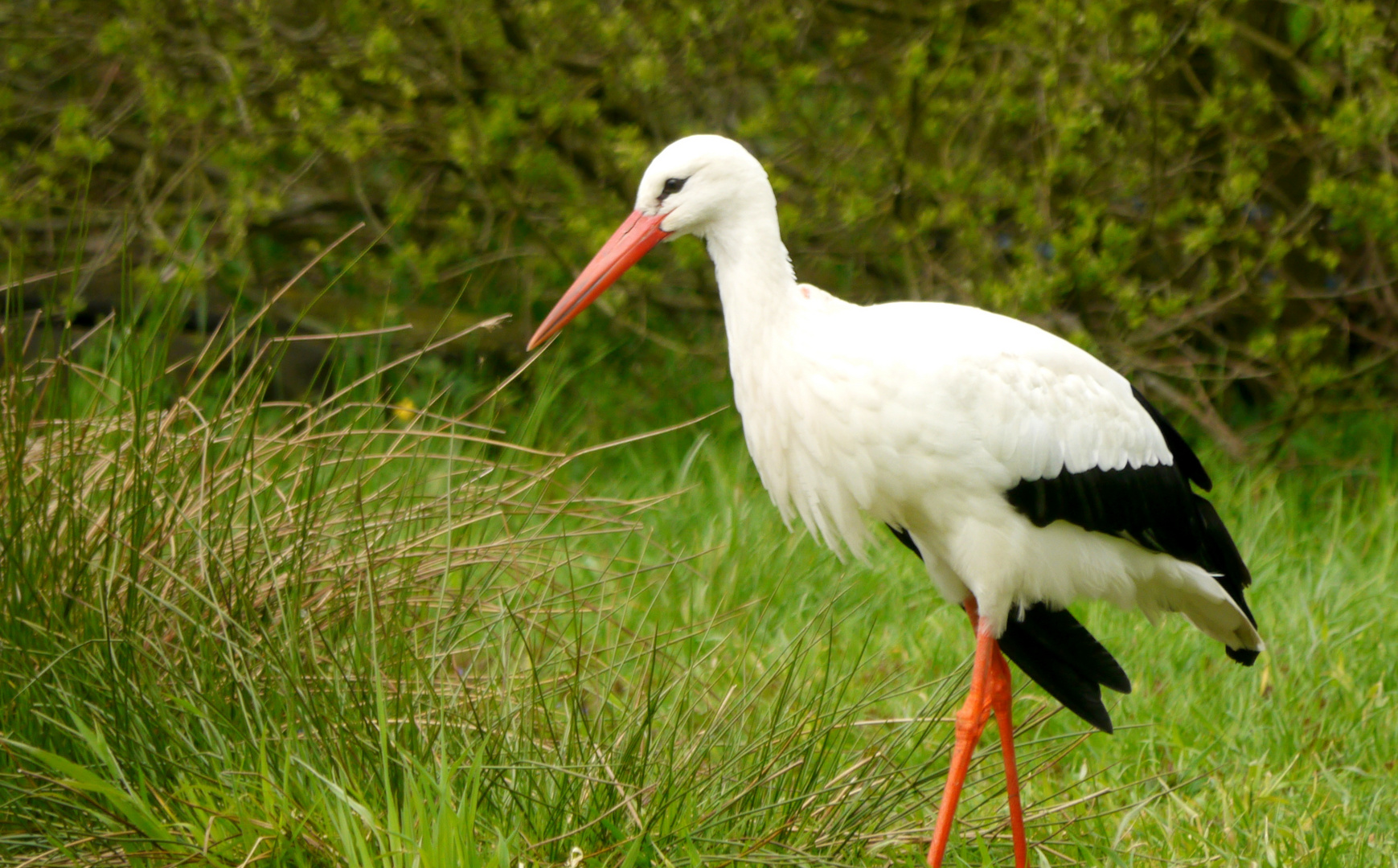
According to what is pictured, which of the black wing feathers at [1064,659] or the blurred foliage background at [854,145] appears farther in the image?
the blurred foliage background at [854,145]

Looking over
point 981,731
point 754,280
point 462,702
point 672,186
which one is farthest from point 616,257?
point 981,731

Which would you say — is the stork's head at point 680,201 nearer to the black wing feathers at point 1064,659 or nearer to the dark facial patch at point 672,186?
the dark facial patch at point 672,186

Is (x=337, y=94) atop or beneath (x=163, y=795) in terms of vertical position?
atop

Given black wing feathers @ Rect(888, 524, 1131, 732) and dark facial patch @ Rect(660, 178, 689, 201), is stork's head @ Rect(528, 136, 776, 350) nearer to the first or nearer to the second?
dark facial patch @ Rect(660, 178, 689, 201)

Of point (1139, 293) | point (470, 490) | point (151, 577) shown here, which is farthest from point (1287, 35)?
point (151, 577)

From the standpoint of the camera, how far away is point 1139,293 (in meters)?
5.12

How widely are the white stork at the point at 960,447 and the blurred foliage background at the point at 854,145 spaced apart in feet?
5.08

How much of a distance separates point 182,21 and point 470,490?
299 centimetres

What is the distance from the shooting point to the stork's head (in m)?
2.81

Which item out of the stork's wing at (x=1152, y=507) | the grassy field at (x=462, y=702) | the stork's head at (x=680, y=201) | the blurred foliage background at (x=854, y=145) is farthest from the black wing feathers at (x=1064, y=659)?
the blurred foliage background at (x=854, y=145)

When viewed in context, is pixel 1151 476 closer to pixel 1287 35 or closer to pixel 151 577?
pixel 151 577

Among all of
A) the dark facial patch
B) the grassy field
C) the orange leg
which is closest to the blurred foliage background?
the grassy field

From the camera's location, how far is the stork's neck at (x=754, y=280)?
2.77 metres

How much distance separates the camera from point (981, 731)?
118 inches
